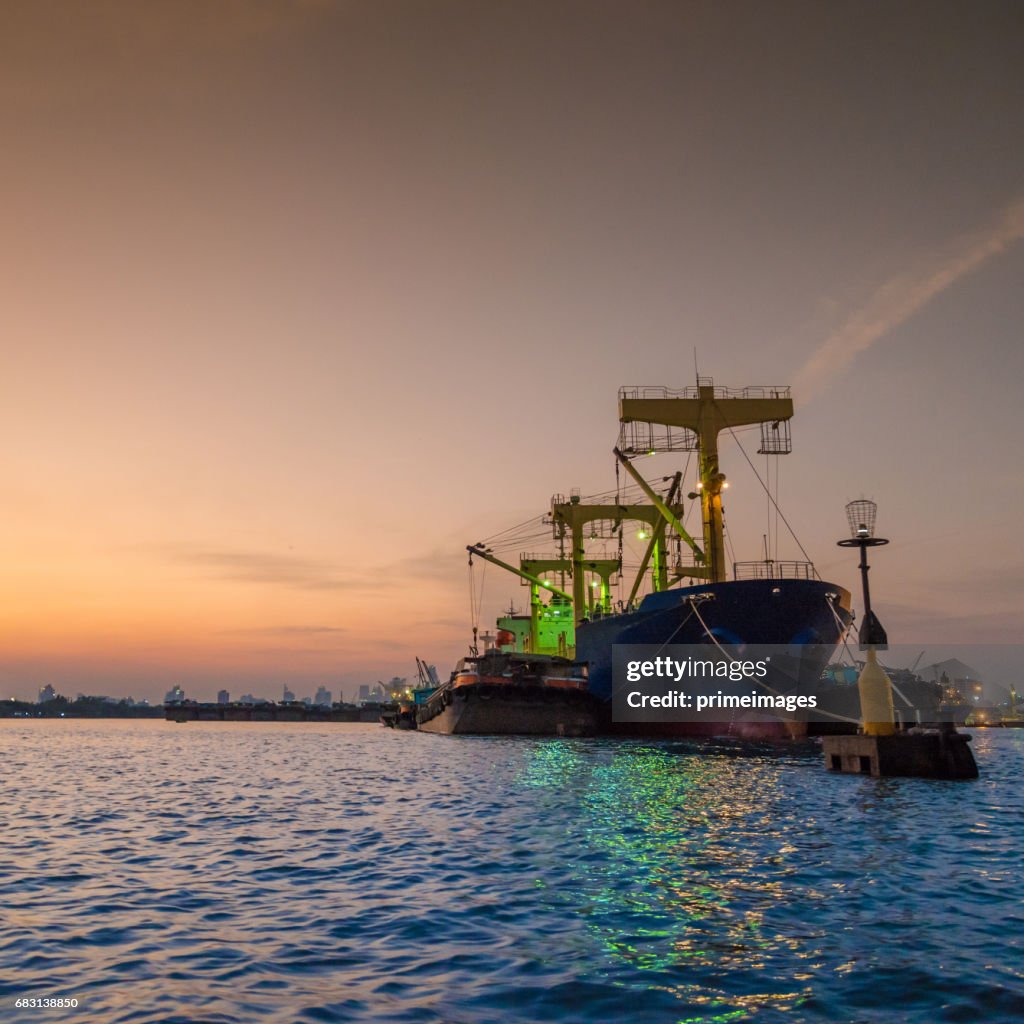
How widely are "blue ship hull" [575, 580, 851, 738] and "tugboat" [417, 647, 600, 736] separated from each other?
32.6 feet

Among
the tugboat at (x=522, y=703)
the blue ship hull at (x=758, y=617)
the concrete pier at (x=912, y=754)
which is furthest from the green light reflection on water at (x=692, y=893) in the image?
the tugboat at (x=522, y=703)

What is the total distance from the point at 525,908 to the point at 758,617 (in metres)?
36.9

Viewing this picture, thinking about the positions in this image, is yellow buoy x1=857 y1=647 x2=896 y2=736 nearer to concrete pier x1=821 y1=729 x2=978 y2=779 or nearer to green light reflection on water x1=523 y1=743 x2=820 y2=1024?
concrete pier x1=821 y1=729 x2=978 y2=779

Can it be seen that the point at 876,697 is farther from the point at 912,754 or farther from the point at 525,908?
the point at 525,908

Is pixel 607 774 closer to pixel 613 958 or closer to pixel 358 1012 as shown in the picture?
pixel 613 958

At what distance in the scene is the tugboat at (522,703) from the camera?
58250mm

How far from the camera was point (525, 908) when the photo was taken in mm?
10422

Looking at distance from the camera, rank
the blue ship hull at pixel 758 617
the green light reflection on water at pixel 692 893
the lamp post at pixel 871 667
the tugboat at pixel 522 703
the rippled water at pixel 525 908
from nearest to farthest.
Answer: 1. the rippled water at pixel 525 908
2. the green light reflection on water at pixel 692 893
3. the lamp post at pixel 871 667
4. the blue ship hull at pixel 758 617
5. the tugboat at pixel 522 703

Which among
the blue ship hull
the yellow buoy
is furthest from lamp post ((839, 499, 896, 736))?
the blue ship hull

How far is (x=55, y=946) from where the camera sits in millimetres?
Result: 8953

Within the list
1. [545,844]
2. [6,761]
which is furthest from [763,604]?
[6,761]

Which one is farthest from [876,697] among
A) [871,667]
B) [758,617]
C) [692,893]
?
[758,617]

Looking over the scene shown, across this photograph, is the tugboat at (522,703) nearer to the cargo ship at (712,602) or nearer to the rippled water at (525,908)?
the cargo ship at (712,602)

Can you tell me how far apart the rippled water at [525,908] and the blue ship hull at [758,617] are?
72.0 feet
